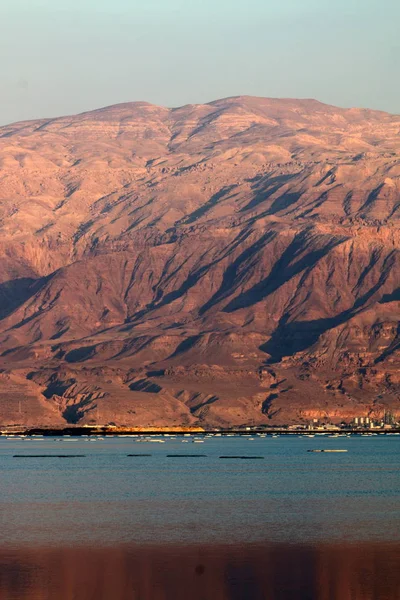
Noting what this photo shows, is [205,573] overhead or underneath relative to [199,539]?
overhead

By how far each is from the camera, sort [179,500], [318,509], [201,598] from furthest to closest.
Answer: [179,500]
[318,509]
[201,598]

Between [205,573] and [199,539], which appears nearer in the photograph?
[205,573]

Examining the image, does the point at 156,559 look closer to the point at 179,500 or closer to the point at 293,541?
the point at 293,541

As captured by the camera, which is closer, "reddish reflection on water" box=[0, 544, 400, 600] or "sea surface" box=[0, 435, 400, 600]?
"reddish reflection on water" box=[0, 544, 400, 600]

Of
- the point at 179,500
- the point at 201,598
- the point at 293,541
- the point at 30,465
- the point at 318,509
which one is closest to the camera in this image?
the point at 201,598

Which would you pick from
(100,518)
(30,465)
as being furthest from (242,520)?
(30,465)
